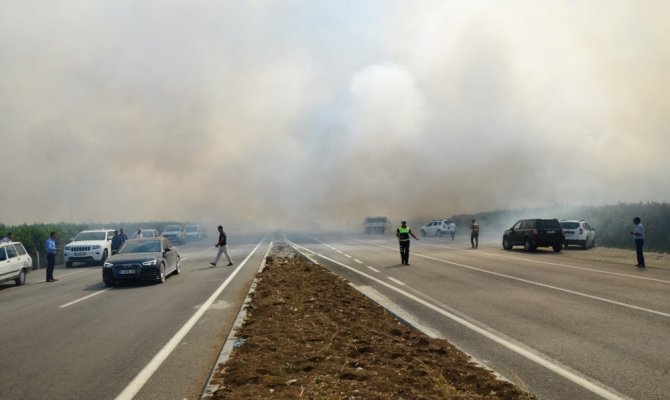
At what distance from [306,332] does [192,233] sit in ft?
168

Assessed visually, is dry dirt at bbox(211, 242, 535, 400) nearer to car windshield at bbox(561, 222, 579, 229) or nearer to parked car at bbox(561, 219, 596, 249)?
parked car at bbox(561, 219, 596, 249)

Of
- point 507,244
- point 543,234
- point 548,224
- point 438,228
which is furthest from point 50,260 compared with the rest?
point 438,228

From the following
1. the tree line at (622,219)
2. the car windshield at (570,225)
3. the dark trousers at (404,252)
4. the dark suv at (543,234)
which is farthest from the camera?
the tree line at (622,219)

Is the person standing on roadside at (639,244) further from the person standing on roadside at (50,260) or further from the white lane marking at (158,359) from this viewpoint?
the person standing on roadside at (50,260)

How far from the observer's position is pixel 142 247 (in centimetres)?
1694

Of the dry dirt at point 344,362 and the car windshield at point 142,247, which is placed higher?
the car windshield at point 142,247

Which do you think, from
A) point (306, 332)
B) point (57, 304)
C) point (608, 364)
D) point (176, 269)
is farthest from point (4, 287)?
point (608, 364)

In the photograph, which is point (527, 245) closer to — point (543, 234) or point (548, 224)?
point (543, 234)

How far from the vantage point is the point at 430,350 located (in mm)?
6270

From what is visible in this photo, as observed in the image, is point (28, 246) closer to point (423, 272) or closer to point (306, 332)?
point (423, 272)

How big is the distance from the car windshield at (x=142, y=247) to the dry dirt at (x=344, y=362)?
852cm

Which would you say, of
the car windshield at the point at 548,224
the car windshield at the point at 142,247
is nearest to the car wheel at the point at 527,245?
the car windshield at the point at 548,224

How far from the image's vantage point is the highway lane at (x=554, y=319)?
17.6 ft

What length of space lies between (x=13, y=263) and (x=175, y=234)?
29.6 metres
